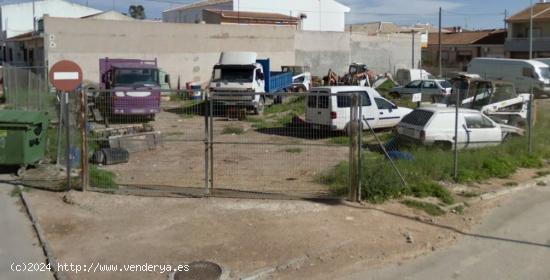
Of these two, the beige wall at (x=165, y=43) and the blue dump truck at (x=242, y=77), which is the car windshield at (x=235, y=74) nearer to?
the blue dump truck at (x=242, y=77)

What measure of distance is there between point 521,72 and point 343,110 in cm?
1965

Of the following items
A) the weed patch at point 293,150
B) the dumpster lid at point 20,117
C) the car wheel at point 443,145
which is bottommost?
the weed patch at point 293,150

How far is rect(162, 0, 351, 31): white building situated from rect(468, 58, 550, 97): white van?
123 ft

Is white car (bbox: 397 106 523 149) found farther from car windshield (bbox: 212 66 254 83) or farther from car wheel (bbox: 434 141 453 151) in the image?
car windshield (bbox: 212 66 254 83)

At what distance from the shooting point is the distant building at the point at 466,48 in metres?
72.0

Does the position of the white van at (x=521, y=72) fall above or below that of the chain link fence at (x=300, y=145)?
above

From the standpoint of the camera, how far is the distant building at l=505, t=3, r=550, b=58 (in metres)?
64.9

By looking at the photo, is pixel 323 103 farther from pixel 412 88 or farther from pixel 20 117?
pixel 412 88

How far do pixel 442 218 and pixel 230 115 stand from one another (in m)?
16.2

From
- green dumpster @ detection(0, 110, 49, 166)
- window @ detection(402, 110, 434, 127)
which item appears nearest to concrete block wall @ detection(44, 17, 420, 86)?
green dumpster @ detection(0, 110, 49, 166)

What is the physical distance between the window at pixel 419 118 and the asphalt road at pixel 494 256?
17.5 feet

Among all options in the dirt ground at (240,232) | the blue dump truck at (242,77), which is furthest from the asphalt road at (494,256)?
the blue dump truck at (242,77)

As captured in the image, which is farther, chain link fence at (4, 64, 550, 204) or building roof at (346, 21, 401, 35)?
building roof at (346, 21, 401, 35)

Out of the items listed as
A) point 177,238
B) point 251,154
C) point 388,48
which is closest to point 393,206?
point 177,238
